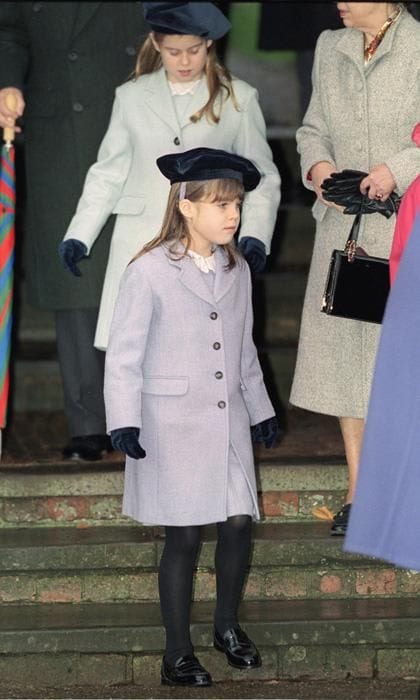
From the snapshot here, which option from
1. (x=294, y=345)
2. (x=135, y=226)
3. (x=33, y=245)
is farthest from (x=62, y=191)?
(x=294, y=345)

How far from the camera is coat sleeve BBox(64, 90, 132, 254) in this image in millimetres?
6621

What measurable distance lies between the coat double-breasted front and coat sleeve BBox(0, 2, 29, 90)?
582mm

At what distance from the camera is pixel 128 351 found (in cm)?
573

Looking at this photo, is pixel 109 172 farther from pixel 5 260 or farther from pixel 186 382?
pixel 186 382

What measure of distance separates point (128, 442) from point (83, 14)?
216 cm

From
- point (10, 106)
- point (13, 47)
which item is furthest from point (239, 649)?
point (13, 47)

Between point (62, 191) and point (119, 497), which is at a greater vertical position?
point (62, 191)

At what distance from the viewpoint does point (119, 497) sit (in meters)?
6.91

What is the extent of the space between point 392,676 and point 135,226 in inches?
69.7

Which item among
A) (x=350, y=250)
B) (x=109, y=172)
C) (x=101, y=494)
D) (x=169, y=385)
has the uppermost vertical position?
(x=109, y=172)

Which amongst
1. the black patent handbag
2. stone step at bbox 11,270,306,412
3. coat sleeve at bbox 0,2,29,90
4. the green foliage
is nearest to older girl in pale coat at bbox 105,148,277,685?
the black patent handbag

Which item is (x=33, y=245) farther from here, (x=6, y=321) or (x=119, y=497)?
(x=119, y=497)

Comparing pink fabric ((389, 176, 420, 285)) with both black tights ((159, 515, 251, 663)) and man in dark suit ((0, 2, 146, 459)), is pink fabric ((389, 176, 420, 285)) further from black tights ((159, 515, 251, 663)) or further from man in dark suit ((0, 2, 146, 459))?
man in dark suit ((0, 2, 146, 459))

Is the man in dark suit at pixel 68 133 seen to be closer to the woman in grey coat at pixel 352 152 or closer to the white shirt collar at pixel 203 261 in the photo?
the woman in grey coat at pixel 352 152
